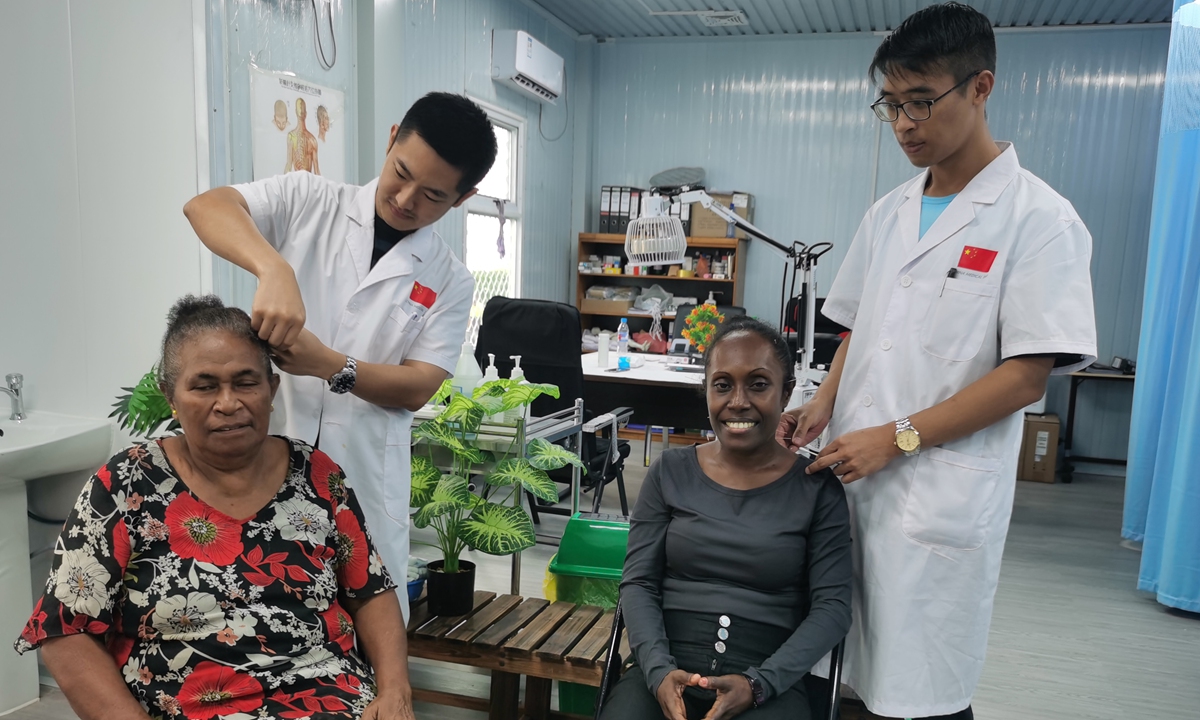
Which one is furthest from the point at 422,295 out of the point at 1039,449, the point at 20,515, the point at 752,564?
the point at 1039,449

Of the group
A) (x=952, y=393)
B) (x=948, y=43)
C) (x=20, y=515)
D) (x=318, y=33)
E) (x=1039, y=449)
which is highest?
(x=318, y=33)

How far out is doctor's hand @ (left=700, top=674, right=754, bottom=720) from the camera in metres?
1.38

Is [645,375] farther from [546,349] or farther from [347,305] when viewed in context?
[347,305]

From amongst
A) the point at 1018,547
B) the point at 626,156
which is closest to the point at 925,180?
the point at 1018,547

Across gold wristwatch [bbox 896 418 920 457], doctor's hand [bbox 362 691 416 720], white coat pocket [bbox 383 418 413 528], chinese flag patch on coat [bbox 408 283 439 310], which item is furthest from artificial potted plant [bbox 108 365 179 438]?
gold wristwatch [bbox 896 418 920 457]

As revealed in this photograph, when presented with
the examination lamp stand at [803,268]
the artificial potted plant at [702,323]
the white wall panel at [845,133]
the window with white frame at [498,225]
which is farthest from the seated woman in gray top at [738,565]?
the white wall panel at [845,133]

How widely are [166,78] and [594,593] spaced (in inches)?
79.3

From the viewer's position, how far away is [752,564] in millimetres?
1521

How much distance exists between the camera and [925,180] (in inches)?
59.0

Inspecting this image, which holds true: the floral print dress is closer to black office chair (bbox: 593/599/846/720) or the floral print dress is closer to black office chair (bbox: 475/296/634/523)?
black office chair (bbox: 593/599/846/720)

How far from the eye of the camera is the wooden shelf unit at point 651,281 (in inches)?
258

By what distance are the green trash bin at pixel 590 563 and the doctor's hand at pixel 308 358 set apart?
1142 mm

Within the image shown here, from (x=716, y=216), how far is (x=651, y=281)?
31.1 inches

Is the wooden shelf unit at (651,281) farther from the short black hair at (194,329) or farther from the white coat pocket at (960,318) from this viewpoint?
the short black hair at (194,329)
